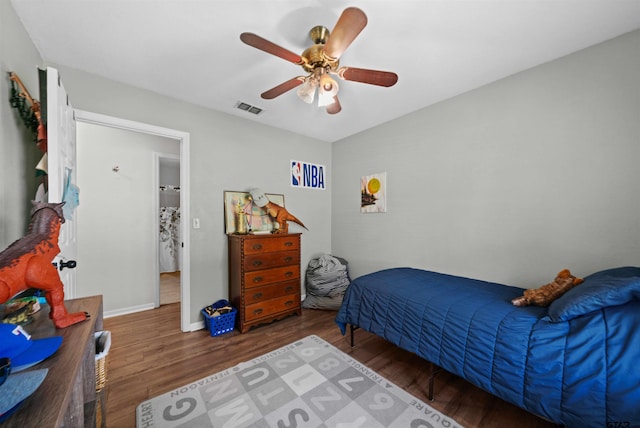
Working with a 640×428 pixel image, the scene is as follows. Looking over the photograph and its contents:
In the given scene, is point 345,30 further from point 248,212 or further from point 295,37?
point 248,212

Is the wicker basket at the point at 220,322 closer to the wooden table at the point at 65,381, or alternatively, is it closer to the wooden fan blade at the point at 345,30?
the wooden table at the point at 65,381

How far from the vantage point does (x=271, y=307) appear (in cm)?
268

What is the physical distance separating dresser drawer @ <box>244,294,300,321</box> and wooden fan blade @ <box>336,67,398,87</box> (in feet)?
7.59

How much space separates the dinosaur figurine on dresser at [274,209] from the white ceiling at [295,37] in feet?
3.59

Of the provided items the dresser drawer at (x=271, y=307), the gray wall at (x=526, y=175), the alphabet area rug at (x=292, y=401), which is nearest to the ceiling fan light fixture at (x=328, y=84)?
the gray wall at (x=526, y=175)

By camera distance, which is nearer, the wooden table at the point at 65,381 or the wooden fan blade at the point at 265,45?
the wooden table at the point at 65,381

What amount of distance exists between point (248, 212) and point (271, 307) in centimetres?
115

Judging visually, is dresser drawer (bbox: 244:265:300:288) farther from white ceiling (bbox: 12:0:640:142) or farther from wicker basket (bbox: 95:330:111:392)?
white ceiling (bbox: 12:0:640:142)

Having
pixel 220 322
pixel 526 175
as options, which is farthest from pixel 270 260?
pixel 526 175

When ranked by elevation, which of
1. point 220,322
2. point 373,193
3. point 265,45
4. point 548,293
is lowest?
point 220,322

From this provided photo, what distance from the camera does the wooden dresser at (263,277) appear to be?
2508 mm

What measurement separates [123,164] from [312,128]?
8.09 ft

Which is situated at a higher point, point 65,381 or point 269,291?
point 65,381

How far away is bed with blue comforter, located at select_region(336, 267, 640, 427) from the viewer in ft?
3.32
